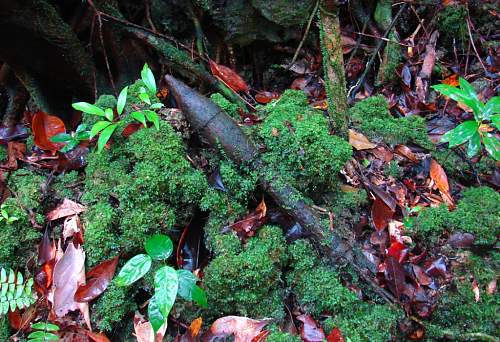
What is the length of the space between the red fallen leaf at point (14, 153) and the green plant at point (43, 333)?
129cm

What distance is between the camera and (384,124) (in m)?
3.37

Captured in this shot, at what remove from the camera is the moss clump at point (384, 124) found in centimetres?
332

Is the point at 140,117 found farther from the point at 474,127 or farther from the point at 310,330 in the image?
the point at 474,127

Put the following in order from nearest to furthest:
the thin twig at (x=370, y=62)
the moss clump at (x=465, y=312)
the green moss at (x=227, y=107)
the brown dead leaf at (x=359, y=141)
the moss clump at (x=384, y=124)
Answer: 1. the moss clump at (x=465, y=312)
2. the green moss at (x=227, y=107)
3. the brown dead leaf at (x=359, y=141)
4. the moss clump at (x=384, y=124)
5. the thin twig at (x=370, y=62)

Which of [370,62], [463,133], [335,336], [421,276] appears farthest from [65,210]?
[370,62]

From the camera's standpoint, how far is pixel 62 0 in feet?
10.9

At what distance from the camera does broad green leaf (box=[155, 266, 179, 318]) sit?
2.12 metres

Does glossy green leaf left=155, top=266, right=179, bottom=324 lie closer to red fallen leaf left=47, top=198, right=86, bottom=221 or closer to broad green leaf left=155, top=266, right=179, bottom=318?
broad green leaf left=155, top=266, right=179, bottom=318

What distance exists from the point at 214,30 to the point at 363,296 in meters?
2.69

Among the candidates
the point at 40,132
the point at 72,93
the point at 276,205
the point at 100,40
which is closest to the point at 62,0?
the point at 100,40

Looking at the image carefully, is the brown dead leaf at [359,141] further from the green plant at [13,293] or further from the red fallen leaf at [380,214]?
the green plant at [13,293]

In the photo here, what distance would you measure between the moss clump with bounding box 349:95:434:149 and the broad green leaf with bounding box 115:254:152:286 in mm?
2003

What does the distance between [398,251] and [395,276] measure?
21 cm

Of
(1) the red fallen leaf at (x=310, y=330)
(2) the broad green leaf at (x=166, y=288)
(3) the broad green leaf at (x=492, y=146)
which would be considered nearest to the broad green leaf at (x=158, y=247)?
(2) the broad green leaf at (x=166, y=288)
